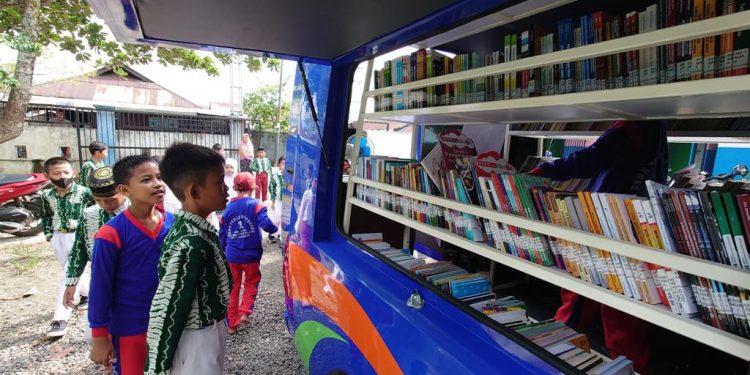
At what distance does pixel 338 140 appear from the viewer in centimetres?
230

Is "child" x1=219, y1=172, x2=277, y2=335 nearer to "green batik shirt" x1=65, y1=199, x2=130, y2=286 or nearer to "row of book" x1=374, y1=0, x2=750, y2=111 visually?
"green batik shirt" x1=65, y1=199, x2=130, y2=286

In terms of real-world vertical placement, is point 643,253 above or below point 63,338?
above

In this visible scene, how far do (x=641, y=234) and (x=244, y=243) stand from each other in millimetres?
3501

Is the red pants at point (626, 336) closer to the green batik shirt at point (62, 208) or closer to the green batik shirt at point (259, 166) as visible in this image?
the green batik shirt at point (62, 208)

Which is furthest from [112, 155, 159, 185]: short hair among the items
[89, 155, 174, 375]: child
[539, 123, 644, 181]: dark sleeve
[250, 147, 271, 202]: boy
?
[250, 147, 271, 202]: boy

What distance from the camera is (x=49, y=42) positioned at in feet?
20.9

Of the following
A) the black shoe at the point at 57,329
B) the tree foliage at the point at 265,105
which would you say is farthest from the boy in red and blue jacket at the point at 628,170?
the tree foliage at the point at 265,105

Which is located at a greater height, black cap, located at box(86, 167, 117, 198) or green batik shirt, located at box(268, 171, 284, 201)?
black cap, located at box(86, 167, 117, 198)

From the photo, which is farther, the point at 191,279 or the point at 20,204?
the point at 20,204

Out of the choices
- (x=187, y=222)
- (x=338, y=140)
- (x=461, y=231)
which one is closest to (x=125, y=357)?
(x=187, y=222)

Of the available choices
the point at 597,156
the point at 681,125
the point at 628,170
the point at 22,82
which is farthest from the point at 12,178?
the point at 681,125

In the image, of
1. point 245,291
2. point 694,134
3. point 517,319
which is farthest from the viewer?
point 245,291

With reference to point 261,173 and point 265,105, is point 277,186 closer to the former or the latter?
point 261,173

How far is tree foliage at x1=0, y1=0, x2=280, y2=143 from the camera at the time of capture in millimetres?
5547
